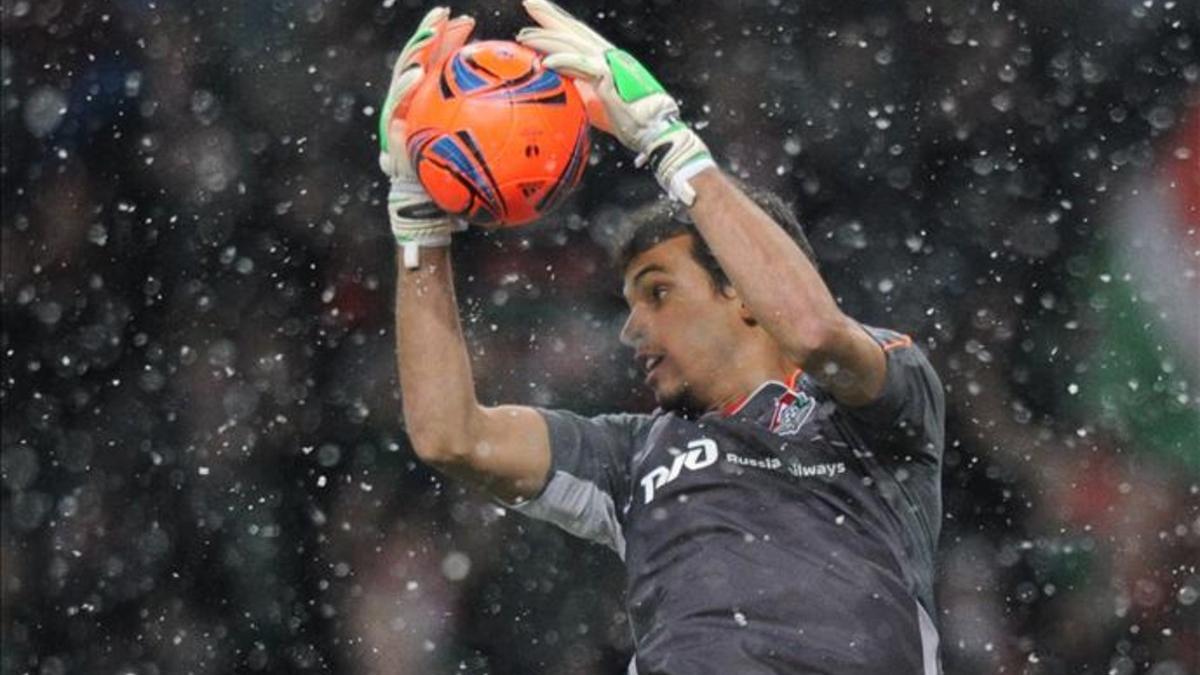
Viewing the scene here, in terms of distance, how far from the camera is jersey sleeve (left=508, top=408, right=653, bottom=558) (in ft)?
14.1

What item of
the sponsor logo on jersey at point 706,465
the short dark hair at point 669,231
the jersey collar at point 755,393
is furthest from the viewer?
the short dark hair at point 669,231

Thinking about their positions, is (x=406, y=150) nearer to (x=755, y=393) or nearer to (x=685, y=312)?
(x=685, y=312)

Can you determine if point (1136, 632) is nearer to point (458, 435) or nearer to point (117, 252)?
point (458, 435)

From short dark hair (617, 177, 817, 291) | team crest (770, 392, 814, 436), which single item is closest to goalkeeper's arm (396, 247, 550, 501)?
short dark hair (617, 177, 817, 291)

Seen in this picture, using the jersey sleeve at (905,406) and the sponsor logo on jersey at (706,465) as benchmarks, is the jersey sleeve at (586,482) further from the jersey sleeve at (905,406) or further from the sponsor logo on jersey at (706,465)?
the jersey sleeve at (905,406)

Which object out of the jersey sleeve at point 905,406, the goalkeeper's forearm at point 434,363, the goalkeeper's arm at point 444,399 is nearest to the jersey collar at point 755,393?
the jersey sleeve at point 905,406

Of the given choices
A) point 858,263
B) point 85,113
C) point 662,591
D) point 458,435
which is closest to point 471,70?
point 458,435

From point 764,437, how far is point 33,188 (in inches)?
134

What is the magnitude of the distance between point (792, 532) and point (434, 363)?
81cm

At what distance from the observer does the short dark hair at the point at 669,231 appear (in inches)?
171

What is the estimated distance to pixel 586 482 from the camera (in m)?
4.32

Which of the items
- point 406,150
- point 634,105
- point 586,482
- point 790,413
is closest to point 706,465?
point 790,413

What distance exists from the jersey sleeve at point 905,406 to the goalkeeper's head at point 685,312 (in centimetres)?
30

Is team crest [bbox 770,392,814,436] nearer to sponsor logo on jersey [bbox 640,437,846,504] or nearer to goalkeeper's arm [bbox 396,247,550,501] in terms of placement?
sponsor logo on jersey [bbox 640,437,846,504]
